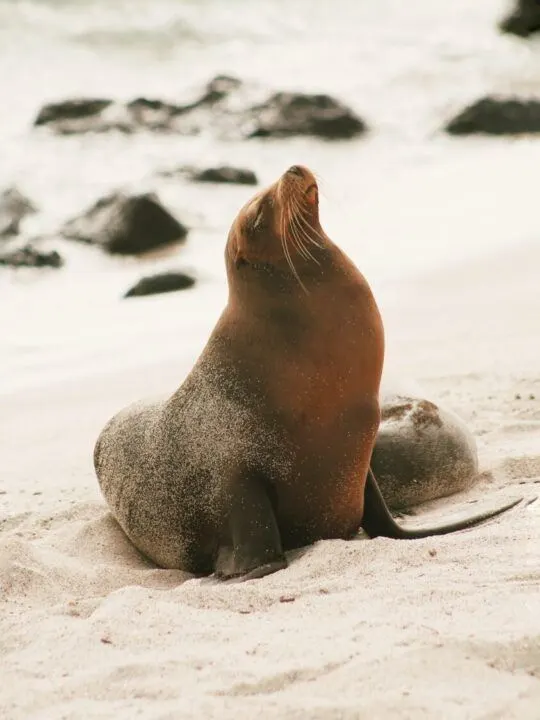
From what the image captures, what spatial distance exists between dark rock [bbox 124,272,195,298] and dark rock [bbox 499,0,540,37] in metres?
14.7

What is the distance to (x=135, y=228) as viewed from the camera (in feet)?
44.2

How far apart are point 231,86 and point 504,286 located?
1280cm

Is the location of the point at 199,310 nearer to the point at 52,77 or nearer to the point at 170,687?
the point at 170,687

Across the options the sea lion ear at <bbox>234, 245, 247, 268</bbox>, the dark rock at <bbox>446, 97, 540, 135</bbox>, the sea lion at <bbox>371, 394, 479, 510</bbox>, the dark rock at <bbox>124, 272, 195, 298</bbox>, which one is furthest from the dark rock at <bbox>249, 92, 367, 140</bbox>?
the sea lion ear at <bbox>234, 245, 247, 268</bbox>

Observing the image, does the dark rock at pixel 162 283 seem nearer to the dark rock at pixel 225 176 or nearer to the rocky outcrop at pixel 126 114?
the dark rock at pixel 225 176

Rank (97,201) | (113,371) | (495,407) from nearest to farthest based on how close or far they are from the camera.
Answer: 1. (495,407)
2. (113,371)
3. (97,201)

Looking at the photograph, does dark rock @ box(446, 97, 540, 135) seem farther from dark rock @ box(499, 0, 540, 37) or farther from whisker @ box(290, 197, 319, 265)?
whisker @ box(290, 197, 319, 265)

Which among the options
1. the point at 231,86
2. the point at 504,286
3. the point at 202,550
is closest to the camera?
the point at 202,550

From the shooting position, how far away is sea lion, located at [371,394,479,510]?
4922mm

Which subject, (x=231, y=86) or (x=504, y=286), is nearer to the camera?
(x=504, y=286)

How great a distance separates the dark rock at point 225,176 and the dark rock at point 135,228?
2055mm

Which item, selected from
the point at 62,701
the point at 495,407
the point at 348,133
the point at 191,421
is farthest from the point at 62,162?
the point at 62,701

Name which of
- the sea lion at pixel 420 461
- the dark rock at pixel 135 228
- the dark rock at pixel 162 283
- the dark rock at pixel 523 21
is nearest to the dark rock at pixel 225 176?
the dark rock at pixel 135 228

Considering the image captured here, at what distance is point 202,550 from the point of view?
4.12 m
